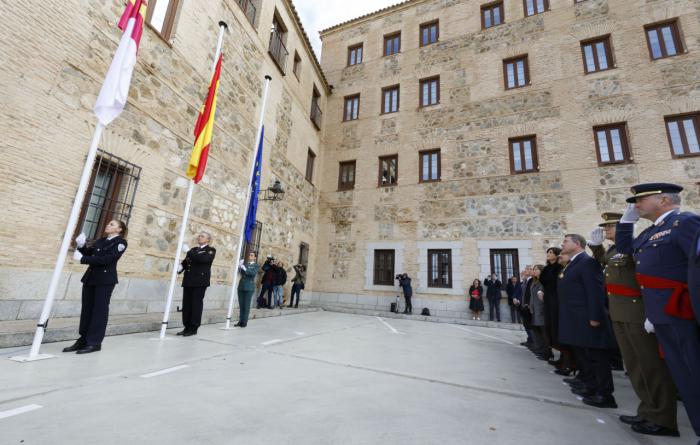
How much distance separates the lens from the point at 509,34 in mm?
13383

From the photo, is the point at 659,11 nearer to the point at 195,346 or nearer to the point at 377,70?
the point at 377,70

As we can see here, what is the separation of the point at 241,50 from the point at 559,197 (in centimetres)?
1153

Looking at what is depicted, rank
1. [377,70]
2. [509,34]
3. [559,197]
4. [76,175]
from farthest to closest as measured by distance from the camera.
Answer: [377,70], [509,34], [559,197], [76,175]

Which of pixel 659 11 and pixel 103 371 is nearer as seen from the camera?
pixel 103 371

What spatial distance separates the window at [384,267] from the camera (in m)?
13.2

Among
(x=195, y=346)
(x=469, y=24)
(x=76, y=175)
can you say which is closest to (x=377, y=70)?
(x=469, y=24)

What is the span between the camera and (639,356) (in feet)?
8.55

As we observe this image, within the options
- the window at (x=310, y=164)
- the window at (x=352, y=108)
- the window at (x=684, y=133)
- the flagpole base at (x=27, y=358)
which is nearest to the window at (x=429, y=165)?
the window at (x=352, y=108)

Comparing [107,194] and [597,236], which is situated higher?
[107,194]

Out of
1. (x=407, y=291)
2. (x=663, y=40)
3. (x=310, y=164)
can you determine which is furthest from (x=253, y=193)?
(x=663, y=40)

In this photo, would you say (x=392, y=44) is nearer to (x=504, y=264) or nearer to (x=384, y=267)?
(x=384, y=267)

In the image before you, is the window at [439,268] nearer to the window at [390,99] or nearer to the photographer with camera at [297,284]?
the photographer with camera at [297,284]

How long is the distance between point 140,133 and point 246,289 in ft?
12.4

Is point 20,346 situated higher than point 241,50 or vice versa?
point 241,50
